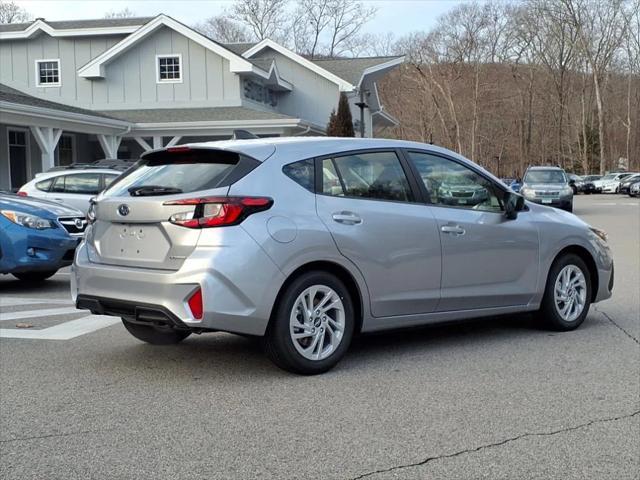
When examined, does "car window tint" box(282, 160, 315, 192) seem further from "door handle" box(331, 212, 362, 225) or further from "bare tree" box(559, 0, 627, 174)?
"bare tree" box(559, 0, 627, 174)

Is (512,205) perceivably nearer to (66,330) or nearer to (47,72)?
(66,330)

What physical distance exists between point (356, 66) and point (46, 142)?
17.4m

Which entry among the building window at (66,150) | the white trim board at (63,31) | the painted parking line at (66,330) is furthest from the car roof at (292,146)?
the white trim board at (63,31)

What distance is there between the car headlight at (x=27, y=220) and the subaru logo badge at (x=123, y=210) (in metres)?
4.65

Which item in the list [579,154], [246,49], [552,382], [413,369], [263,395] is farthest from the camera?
[579,154]

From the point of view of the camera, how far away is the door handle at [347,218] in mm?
5609

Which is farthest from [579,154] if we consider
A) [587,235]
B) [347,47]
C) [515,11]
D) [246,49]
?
[587,235]

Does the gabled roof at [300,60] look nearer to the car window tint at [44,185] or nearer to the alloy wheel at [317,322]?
the car window tint at [44,185]

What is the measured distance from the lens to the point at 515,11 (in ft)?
217

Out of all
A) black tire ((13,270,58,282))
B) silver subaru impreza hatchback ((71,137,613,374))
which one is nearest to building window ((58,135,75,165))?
black tire ((13,270,58,282))

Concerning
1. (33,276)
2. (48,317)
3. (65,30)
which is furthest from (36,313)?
(65,30)

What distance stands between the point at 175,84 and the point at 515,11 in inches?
1729

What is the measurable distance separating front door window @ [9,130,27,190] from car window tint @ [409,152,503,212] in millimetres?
23200

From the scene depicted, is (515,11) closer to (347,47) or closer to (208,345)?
(347,47)
